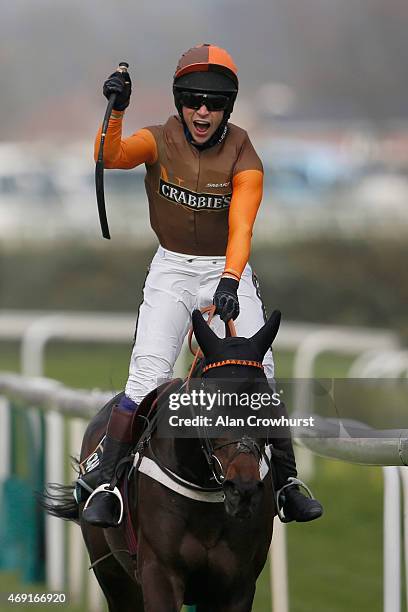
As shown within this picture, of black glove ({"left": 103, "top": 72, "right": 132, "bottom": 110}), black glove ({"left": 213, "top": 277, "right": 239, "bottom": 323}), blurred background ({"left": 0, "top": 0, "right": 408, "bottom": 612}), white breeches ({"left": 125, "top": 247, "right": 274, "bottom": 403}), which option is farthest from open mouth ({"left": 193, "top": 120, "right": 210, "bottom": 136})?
blurred background ({"left": 0, "top": 0, "right": 408, "bottom": 612})

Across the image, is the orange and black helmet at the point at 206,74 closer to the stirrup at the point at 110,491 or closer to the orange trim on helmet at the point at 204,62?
the orange trim on helmet at the point at 204,62

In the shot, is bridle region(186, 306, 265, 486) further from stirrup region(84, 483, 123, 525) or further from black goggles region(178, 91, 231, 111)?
black goggles region(178, 91, 231, 111)

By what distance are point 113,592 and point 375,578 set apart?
97.8 inches

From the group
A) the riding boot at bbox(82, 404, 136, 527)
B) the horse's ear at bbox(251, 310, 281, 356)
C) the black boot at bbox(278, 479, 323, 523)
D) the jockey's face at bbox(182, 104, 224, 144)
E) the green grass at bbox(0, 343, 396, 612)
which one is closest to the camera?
the horse's ear at bbox(251, 310, 281, 356)

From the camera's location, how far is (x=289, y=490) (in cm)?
557

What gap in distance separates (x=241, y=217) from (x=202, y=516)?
1.09 meters

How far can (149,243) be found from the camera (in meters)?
30.5

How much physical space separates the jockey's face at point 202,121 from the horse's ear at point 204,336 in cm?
81

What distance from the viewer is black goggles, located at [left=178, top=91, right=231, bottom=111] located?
562cm

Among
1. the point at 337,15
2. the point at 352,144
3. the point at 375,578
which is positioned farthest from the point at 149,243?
the point at 375,578

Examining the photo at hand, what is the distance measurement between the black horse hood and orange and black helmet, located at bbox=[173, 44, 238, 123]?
911mm

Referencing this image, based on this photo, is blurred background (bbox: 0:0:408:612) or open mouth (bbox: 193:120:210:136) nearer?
open mouth (bbox: 193:120:210:136)

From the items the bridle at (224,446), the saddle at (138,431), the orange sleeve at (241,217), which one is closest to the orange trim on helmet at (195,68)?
the orange sleeve at (241,217)

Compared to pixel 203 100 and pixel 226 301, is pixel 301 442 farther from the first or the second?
pixel 203 100
